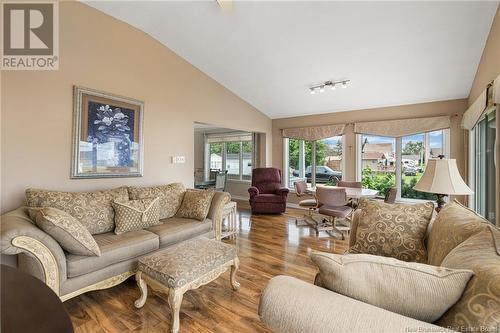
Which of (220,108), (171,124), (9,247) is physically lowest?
(9,247)

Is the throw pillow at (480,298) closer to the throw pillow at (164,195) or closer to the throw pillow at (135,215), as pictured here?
the throw pillow at (135,215)

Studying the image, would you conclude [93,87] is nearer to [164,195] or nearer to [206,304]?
[164,195]

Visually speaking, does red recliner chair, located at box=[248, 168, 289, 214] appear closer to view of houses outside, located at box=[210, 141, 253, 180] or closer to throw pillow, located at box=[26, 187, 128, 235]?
view of houses outside, located at box=[210, 141, 253, 180]

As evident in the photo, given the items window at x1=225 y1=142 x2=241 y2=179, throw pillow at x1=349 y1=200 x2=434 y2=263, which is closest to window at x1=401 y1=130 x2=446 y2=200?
throw pillow at x1=349 y1=200 x2=434 y2=263

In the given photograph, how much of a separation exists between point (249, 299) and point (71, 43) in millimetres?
3425

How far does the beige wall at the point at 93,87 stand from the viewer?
238 cm

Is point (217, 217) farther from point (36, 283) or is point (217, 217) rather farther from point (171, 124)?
point (36, 283)

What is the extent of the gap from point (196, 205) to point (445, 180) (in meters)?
2.66

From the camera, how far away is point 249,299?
210 centimetres

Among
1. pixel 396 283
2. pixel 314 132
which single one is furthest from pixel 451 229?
pixel 314 132

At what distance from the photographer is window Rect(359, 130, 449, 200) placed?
15.0ft

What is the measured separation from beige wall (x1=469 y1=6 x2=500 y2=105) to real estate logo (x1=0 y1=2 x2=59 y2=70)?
15.4 ft

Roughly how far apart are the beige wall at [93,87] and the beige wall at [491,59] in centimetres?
396

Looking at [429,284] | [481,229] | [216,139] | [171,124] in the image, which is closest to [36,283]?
[429,284]
